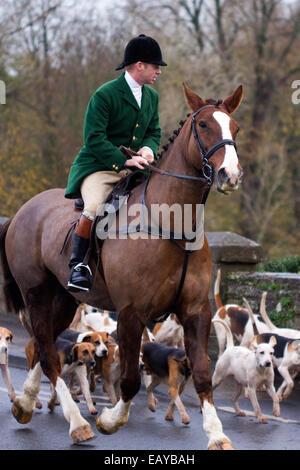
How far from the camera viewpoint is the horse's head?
188 inches

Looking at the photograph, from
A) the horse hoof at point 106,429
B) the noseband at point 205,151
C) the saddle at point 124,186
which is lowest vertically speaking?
the horse hoof at point 106,429

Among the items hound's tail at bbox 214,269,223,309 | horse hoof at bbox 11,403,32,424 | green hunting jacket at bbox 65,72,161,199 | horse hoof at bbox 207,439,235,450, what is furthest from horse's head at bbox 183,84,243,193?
hound's tail at bbox 214,269,223,309

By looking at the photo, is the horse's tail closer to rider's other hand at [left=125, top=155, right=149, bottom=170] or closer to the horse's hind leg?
the horse's hind leg

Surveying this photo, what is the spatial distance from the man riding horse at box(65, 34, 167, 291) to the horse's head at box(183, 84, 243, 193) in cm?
61

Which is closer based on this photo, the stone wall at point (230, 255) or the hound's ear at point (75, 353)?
the hound's ear at point (75, 353)

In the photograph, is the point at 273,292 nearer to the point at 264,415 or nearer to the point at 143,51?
the point at 264,415

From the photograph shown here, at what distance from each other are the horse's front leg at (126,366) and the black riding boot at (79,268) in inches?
17.3

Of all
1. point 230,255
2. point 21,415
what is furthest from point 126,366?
point 230,255

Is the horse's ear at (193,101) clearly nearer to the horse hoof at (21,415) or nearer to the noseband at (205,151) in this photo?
the noseband at (205,151)

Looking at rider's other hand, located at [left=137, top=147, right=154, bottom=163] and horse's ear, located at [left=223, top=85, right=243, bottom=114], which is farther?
rider's other hand, located at [left=137, top=147, right=154, bottom=163]

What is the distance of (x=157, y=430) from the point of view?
693 centimetres

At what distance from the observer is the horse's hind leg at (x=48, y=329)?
660cm

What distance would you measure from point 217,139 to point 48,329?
8.68 feet

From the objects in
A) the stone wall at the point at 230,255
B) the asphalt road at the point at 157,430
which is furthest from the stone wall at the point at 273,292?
the asphalt road at the point at 157,430
